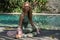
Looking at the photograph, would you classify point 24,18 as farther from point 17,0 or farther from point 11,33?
point 17,0

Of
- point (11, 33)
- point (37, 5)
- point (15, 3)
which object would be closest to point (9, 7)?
point (15, 3)

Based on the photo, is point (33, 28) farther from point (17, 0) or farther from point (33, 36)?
point (17, 0)

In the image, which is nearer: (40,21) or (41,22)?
(41,22)

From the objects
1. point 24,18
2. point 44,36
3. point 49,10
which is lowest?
point 49,10

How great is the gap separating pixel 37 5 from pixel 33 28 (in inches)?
437

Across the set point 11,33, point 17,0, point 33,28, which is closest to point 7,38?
point 11,33

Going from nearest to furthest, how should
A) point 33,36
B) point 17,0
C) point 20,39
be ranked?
point 20,39, point 33,36, point 17,0

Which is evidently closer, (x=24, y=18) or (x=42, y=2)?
(x=24, y=18)

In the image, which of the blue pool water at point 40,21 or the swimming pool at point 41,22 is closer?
the swimming pool at point 41,22

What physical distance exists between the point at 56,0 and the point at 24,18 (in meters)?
11.6

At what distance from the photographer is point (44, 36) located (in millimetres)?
6414

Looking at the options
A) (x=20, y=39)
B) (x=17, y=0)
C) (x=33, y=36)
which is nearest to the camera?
(x=20, y=39)

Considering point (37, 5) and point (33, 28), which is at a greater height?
point (33, 28)

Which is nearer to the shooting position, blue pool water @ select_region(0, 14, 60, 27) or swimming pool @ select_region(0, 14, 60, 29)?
swimming pool @ select_region(0, 14, 60, 29)
